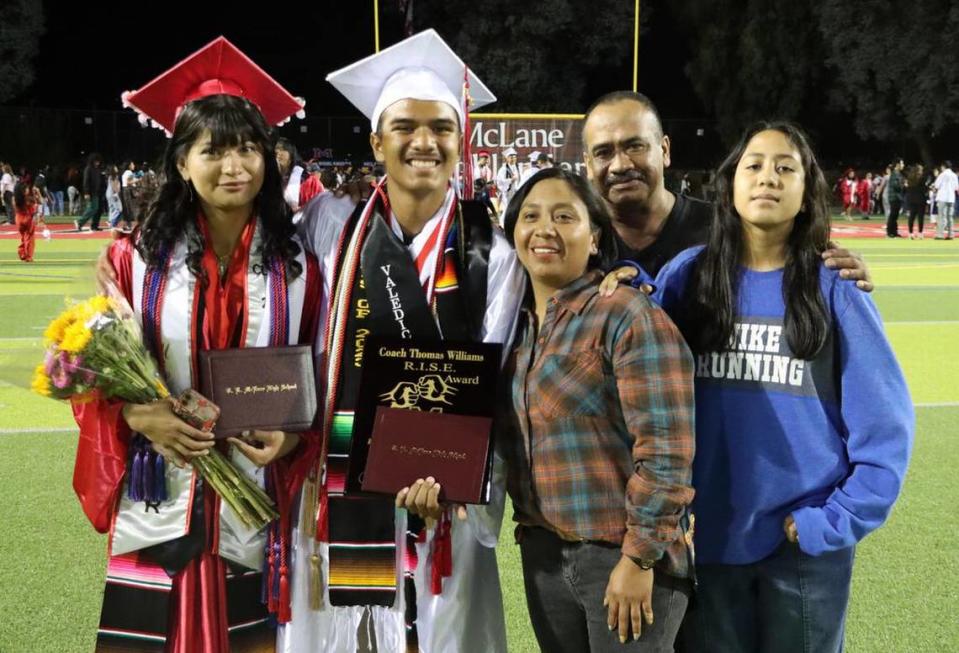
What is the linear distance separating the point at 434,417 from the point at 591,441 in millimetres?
379

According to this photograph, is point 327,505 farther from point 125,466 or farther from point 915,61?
point 915,61

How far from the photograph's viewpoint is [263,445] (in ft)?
8.48

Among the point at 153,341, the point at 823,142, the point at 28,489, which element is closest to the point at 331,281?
the point at 153,341

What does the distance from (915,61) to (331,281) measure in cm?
3537

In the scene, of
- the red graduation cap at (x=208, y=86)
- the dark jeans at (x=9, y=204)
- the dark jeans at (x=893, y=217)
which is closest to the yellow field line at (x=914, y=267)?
the dark jeans at (x=893, y=217)

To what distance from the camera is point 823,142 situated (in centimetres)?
4197

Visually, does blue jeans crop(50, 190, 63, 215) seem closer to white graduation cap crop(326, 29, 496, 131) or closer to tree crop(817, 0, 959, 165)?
tree crop(817, 0, 959, 165)

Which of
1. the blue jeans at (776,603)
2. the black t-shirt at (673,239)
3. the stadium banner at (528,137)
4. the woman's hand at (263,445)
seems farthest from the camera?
the stadium banner at (528,137)

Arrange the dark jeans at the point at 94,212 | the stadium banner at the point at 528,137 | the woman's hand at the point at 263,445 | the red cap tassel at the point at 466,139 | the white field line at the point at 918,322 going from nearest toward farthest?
the woman's hand at the point at 263,445
the red cap tassel at the point at 466,139
the white field line at the point at 918,322
the stadium banner at the point at 528,137
the dark jeans at the point at 94,212

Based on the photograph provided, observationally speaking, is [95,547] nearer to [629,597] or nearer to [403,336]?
[403,336]

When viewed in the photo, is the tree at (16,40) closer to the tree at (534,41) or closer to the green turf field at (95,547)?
the tree at (534,41)

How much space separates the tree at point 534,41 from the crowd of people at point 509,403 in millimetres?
35983

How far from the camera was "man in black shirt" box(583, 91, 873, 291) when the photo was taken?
132 inches

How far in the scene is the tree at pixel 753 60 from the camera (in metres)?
37.9
